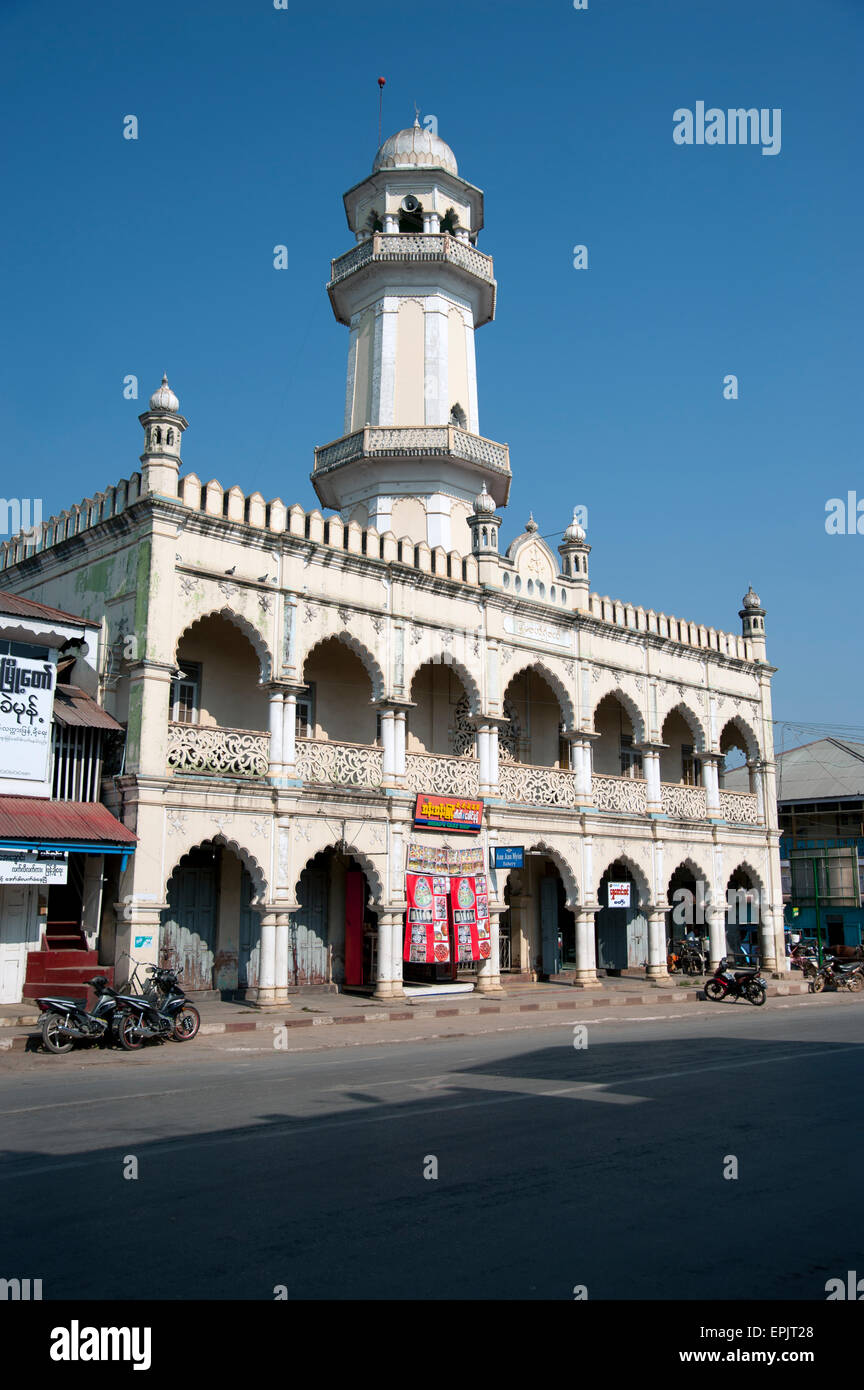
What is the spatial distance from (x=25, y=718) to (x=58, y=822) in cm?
183

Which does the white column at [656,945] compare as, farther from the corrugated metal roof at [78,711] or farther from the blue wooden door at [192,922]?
the corrugated metal roof at [78,711]

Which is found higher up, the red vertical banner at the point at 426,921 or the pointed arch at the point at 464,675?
the pointed arch at the point at 464,675

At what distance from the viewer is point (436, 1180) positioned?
6.82m

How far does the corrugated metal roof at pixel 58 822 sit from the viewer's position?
15930 millimetres

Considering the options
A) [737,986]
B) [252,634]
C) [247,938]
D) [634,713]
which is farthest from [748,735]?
[252,634]

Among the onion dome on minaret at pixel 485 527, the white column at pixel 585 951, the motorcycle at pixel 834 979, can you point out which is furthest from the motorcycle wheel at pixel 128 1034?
the motorcycle at pixel 834 979

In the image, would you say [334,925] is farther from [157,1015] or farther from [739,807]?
[739,807]

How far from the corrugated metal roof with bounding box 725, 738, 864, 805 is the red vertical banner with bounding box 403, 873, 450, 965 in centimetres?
2158

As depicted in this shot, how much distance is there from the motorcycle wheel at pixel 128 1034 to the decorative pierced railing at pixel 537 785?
408 inches

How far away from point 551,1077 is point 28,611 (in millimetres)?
11006

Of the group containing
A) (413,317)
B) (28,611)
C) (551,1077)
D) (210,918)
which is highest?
(413,317)

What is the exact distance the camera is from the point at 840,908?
38625 mm

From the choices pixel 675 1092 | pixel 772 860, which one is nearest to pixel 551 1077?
pixel 675 1092
